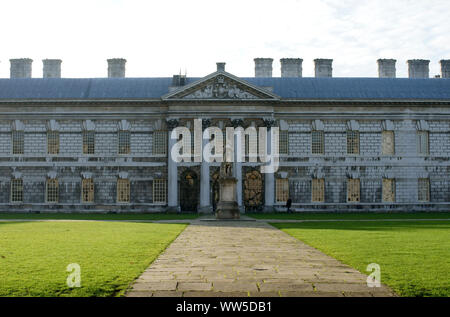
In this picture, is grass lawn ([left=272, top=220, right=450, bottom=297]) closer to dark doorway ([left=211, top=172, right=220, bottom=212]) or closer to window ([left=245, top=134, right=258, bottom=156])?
dark doorway ([left=211, top=172, right=220, bottom=212])

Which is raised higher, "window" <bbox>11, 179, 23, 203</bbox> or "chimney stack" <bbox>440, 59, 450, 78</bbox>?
"chimney stack" <bbox>440, 59, 450, 78</bbox>

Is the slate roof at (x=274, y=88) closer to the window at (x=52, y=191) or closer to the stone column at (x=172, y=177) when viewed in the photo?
the stone column at (x=172, y=177)

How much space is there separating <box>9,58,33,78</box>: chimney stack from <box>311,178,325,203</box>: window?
25787 millimetres

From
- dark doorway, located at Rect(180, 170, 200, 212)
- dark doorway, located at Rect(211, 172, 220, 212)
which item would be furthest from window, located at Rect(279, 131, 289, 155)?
dark doorway, located at Rect(180, 170, 200, 212)

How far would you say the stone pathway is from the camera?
295 inches

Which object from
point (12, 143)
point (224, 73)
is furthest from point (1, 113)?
point (224, 73)

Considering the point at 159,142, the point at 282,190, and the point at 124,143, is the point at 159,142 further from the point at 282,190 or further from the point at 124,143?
the point at 282,190

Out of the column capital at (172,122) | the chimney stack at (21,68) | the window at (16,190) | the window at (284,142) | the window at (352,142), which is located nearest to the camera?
the column capital at (172,122)

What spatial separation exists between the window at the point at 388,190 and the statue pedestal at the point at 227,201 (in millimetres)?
15810

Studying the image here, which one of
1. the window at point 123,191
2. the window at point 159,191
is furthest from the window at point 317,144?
the window at point 123,191

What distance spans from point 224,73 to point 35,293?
32628 millimetres

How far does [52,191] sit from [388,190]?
25.6 metres

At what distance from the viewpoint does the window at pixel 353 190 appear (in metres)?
40.1
